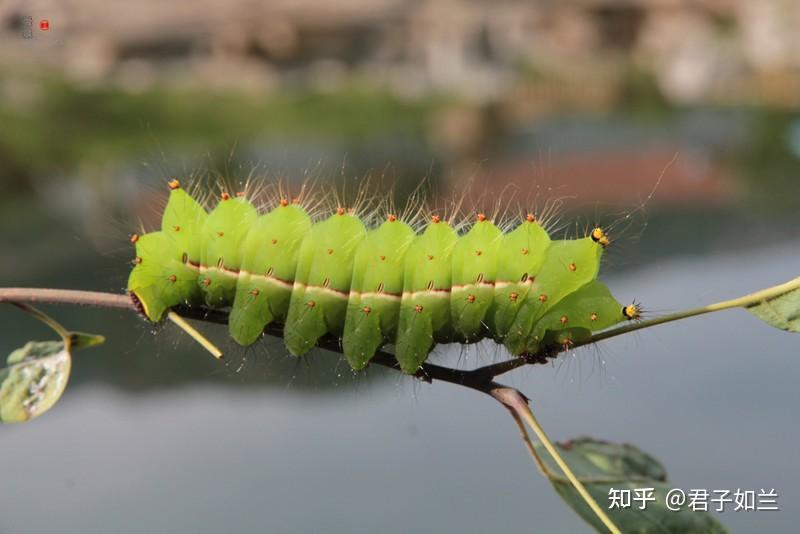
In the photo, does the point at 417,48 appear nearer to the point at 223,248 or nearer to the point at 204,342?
the point at 223,248

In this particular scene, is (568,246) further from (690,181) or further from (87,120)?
(690,181)

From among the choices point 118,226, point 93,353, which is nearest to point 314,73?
point 93,353

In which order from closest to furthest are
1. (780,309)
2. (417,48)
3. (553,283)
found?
(780,309) < (553,283) < (417,48)

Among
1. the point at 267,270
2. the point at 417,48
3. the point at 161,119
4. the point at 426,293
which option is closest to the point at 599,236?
the point at 426,293

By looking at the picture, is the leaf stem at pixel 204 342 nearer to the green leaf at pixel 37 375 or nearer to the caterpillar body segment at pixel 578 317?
the green leaf at pixel 37 375

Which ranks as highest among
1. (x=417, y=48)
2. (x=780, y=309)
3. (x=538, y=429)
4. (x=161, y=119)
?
(x=417, y=48)
